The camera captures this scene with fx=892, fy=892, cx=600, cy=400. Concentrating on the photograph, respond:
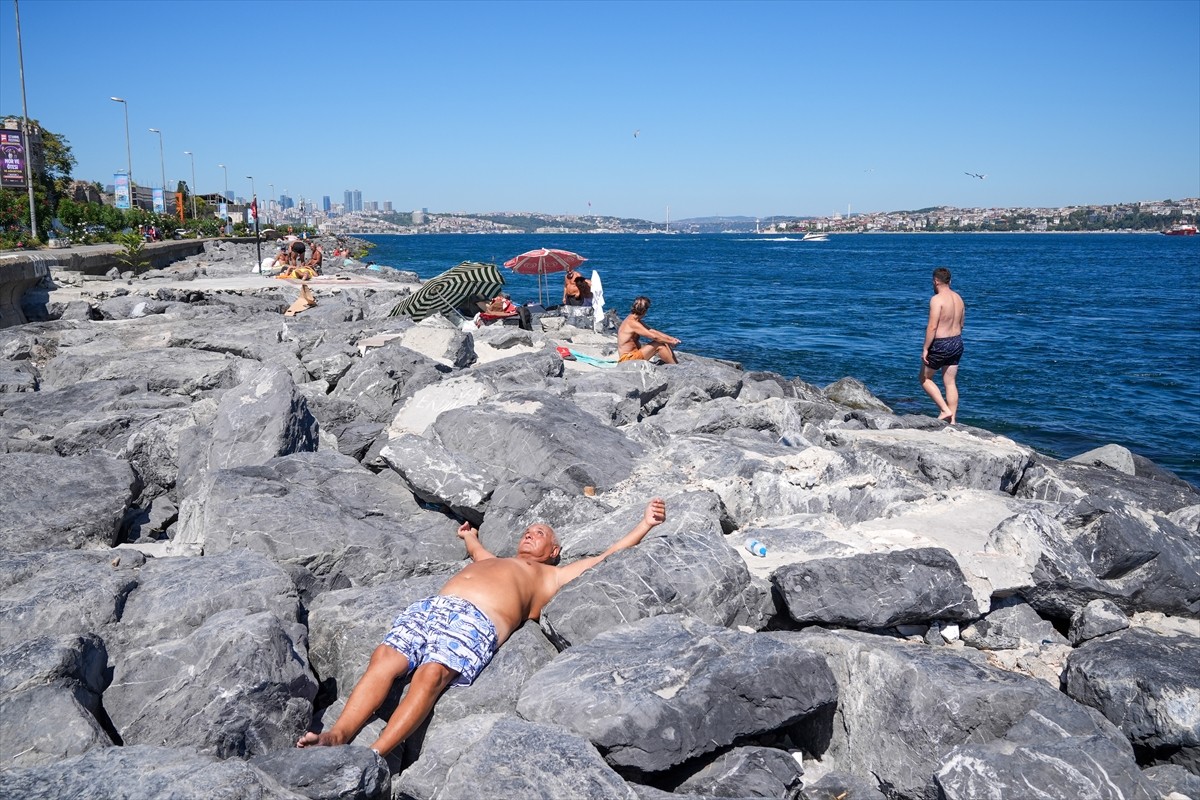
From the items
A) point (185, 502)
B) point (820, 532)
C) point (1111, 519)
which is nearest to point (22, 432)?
point (185, 502)

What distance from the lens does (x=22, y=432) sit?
7.88 m

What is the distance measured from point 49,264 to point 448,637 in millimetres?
22233

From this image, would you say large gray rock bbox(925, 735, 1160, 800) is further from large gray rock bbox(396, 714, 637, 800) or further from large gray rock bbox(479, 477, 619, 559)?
large gray rock bbox(479, 477, 619, 559)

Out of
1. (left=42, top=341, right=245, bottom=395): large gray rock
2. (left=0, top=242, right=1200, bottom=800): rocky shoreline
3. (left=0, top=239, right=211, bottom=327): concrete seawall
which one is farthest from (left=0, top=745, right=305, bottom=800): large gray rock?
(left=0, top=239, right=211, bottom=327): concrete seawall

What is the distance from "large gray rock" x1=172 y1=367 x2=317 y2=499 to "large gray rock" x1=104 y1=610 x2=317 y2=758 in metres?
2.80

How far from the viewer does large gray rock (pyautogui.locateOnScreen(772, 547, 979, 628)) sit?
4.79 m

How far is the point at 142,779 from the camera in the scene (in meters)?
2.98

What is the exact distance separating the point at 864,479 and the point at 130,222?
44.1 meters

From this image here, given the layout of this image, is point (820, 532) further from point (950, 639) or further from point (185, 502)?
point (185, 502)

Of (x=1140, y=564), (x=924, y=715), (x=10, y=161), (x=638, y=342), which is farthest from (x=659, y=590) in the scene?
(x=10, y=161)

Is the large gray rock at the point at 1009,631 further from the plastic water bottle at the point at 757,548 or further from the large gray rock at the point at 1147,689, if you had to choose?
the plastic water bottle at the point at 757,548

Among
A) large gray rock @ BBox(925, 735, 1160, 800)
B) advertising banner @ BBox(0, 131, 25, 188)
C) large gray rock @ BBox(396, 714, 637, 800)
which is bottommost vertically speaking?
large gray rock @ BBox(925, 735, 1160, 800)

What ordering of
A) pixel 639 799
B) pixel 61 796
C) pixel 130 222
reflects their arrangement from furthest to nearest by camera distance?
pixel 130 222, pixel 639 799, pixel 61 796

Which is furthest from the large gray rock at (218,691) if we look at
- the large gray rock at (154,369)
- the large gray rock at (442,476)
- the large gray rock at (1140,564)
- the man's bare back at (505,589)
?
the large gray rock at (154,369)
